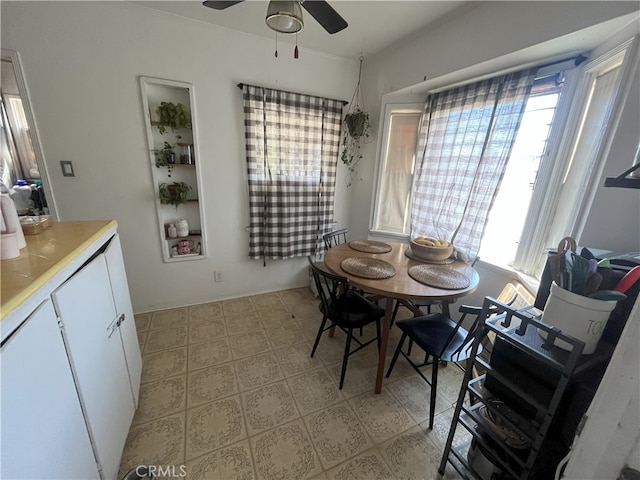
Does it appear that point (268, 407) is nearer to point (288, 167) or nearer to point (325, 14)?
point (288, 167)

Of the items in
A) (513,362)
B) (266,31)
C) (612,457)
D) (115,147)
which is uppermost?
(266,31)

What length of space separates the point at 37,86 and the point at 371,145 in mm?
2831

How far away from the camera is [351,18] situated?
195cm

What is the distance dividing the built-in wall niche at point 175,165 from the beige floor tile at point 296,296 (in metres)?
1.02

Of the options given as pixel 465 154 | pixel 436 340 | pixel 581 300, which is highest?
pixel 465 154

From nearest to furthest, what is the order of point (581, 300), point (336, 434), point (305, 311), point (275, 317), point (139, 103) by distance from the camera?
point (581, 300) → point (336, 434) → point (139, 103) → point (275, 317) → point (305, 311)

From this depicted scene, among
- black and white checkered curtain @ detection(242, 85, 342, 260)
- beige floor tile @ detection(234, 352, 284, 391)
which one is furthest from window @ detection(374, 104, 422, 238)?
beige floor tile @ detection(234, 352, 284, 391)

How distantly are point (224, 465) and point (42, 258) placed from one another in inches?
48.8

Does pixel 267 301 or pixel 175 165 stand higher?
pixel 175 165

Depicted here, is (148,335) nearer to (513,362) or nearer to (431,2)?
(513,362)

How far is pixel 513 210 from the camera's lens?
1978 mm

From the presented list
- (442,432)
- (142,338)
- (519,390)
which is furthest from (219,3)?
(442,432)

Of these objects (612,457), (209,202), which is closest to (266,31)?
(209,202)

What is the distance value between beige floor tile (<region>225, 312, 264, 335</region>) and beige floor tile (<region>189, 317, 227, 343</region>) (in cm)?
6
